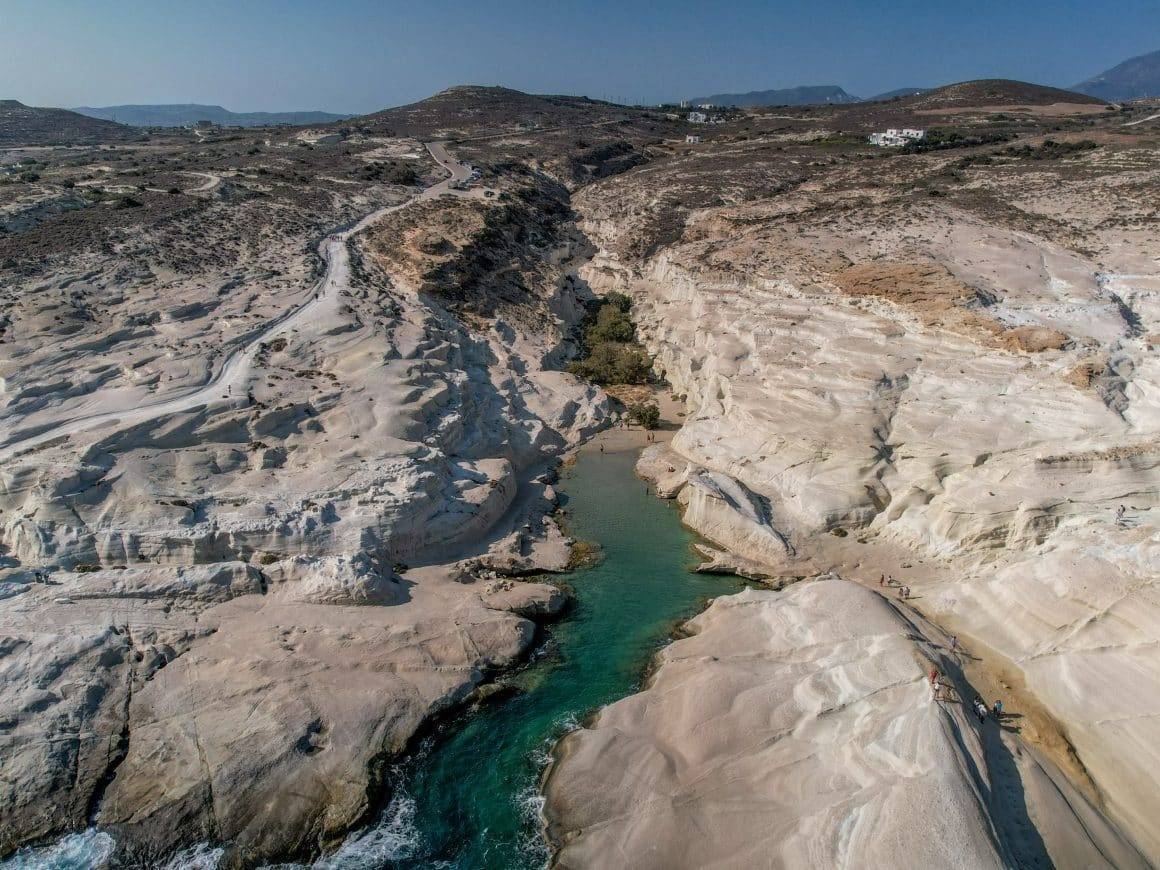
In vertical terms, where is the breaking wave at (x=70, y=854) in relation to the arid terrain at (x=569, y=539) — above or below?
below

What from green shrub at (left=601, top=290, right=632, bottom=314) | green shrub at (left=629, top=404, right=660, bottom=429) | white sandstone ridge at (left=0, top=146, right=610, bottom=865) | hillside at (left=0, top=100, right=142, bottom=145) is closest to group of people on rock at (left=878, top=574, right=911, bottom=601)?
white sandstone ridge at (left=0, top=146, right=610, bottom=865)

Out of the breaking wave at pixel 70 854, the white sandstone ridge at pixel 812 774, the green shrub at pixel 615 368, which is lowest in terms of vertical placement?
the breaking wave at pixel 70 854

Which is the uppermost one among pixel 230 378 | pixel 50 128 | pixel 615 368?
pixel 50 128

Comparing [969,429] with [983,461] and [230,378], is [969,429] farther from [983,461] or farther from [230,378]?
[230,378]

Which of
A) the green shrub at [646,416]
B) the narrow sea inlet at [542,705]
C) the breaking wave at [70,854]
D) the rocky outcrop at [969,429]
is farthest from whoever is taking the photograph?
the green shrub at [646,416]

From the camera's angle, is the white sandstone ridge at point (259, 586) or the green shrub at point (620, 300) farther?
the green shrub at point (620, 300)

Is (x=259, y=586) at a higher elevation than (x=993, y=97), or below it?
below

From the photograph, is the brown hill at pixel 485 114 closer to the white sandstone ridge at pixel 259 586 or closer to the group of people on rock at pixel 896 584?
the white sandstone ridge at pixel 259 586

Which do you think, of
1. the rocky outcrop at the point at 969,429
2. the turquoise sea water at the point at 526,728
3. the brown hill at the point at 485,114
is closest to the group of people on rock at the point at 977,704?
the rocky outcrop at the point at 969,429

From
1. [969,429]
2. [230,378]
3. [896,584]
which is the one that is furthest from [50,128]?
[896,584]
